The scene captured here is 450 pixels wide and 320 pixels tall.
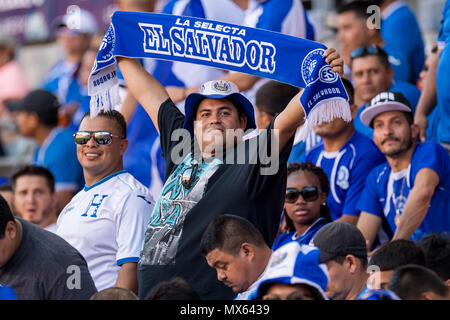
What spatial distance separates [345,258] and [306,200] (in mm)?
1086

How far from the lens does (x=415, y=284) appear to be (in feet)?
11.5

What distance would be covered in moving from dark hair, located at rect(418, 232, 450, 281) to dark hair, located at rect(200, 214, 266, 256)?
3.15ft

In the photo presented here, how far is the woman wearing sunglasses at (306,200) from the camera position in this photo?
552cm

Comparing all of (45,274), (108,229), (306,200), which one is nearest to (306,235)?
(306,200)

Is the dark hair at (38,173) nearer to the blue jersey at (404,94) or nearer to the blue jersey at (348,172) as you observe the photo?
the blue jersey at (348,172)

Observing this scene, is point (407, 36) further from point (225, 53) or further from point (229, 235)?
point (229, 235)

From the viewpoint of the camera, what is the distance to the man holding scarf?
176 inches

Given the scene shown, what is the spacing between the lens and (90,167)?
5320 millimetres

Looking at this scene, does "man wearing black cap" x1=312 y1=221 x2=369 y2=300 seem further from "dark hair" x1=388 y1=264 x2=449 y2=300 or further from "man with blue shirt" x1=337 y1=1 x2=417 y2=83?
"man with blue shirt" x1=337 y1=1 x2=417 y2=83

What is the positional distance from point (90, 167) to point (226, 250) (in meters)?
1.54

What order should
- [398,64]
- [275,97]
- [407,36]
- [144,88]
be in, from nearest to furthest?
1. [144,88]
2. [275,97]
3. [398,64]
4. [407,36]

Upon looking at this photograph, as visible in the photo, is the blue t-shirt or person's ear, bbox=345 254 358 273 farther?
the blue t-shirt

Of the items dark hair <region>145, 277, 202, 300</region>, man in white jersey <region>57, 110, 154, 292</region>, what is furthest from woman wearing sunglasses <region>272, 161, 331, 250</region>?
dark hair <region>145, 277, 202, 300</region>
